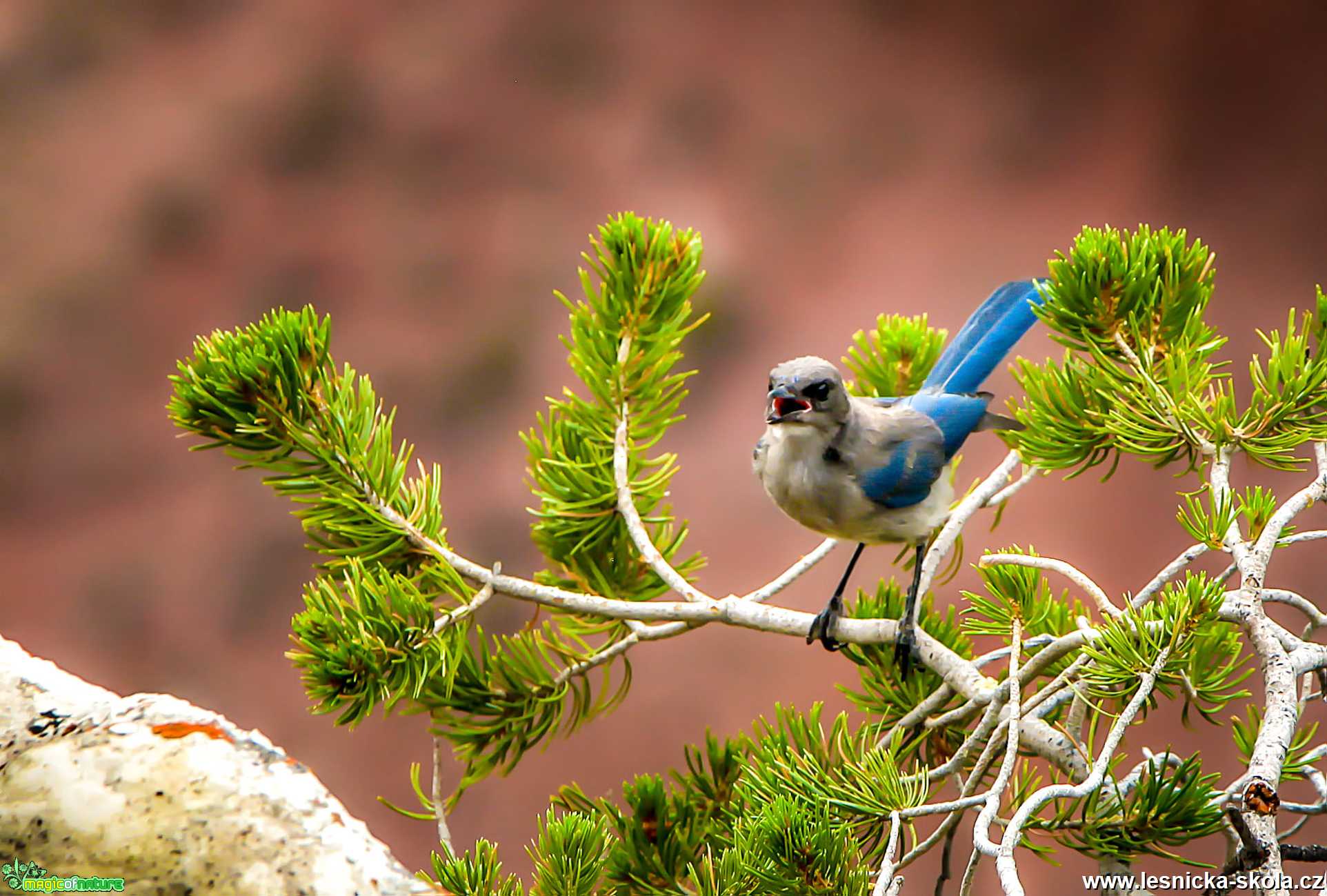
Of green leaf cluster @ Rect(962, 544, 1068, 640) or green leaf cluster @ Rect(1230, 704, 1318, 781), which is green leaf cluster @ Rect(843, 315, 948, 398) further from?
green leaf cluster @ Rect(1230, 704, 1318, 781)

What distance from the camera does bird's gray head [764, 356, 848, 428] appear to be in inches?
25.2

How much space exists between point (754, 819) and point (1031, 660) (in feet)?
0.39

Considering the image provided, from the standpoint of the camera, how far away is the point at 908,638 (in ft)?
1.76

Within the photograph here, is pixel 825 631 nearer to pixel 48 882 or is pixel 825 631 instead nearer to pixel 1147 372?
pixel 1147 372

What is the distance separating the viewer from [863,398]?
2.36ft

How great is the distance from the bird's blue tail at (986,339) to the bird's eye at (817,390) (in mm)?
100

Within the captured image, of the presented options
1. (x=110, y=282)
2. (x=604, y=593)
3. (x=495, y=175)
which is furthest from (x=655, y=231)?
(x=110, y=282)

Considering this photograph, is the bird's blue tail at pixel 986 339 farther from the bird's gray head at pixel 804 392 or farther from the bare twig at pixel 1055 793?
the bare twig at pixel 1055 793

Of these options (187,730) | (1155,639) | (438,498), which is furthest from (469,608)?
(1155,639)

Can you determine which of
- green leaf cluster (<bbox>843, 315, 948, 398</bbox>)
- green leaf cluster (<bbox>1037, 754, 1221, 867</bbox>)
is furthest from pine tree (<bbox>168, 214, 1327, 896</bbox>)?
green leaf cluster (<bbox>843, 315, 948, 398</bbox>)

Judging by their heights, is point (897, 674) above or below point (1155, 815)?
above

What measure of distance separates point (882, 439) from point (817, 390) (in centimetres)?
7

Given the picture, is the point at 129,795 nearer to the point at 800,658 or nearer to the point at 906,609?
the point at 906,609

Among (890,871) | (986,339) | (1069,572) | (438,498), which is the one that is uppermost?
(986,339)
